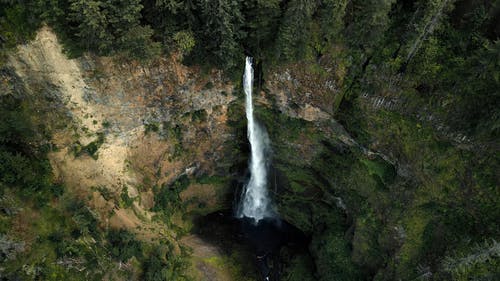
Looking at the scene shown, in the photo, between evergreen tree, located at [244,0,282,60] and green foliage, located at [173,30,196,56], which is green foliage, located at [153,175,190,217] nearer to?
green foliage, located at [173,30,196,56]

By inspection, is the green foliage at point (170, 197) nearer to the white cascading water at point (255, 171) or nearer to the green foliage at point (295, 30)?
the white cascading water at point (255, 171)

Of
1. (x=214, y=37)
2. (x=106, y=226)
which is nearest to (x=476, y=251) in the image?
(x=214, y=37)

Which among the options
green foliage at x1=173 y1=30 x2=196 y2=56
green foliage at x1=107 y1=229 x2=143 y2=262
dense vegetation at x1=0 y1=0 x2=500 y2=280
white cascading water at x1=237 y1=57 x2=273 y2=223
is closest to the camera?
dense vegetation at x1=0 y1=0 x2=500 y2=280

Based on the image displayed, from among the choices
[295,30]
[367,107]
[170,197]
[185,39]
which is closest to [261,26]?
[295,30]

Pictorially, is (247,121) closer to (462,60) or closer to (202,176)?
(202,176)

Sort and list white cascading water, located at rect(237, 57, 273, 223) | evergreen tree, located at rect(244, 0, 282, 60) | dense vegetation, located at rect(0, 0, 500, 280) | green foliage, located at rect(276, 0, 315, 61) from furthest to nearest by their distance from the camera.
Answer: white cascading water, located at rect(237, 57, 273, 223) → evergreen tree, located at rect(244, 0, 282, 60) → green foliage, located at rect(276, 0, 315, 61) → dense vegetation, located at rect(0, 0, 500, 280)

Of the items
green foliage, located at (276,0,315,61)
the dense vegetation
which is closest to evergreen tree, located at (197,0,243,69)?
the dense vegetation

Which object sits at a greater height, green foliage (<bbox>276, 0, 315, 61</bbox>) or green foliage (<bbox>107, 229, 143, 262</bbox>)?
green foliage (<bbox>276, 0, 315, 61</bbox>)

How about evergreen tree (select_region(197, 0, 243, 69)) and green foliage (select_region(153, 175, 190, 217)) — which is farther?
green foliage (select_region(153, 175, 190, 217))
